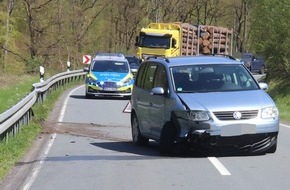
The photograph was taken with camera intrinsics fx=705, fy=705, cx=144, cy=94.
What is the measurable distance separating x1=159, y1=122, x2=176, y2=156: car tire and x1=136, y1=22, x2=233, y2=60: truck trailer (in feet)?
88.8

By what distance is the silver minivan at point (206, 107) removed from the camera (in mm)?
11266

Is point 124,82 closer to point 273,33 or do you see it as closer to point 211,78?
point 273,33

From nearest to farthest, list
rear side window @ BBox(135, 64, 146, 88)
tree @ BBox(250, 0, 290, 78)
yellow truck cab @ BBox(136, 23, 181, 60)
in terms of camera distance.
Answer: rear side window @ BBox(135, 64, 146, 88) < tree @ BBox(250, 0, 290, 78) < yellow truck cab @ BBox(136, 23, 181, 60)

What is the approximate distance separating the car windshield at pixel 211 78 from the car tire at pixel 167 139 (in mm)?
688

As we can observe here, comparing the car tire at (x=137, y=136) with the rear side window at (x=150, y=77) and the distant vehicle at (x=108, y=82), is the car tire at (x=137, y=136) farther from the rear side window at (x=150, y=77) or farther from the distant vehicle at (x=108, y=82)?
the distant vehicle at (x=108, y=82)

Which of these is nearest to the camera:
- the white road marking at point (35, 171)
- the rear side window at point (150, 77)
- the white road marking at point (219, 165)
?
the white road marking at point (35, 171)

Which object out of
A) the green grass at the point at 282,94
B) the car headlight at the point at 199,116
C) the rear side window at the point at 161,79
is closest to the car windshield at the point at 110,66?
the green grass at the point at 282,94

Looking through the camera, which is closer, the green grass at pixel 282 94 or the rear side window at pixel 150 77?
the rear side window at pixel 150 77

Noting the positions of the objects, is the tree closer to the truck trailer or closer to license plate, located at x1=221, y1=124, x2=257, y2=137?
the truck trailer

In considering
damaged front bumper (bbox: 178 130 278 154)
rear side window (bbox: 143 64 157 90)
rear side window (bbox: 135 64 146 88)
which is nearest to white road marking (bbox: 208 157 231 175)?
damaged front bumper (bbox: 178 130 278 154)

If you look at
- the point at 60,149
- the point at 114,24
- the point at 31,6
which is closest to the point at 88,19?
the point at 114,24

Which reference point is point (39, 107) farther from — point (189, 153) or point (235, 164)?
point (235, 164)

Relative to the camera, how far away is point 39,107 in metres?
21.2

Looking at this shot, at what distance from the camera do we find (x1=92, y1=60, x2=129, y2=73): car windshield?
96.3 ft
